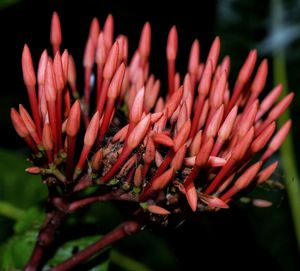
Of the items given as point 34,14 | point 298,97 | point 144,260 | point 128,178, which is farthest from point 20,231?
point 298,97

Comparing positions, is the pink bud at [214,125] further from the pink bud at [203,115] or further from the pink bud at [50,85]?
the pink bud at [50,85]

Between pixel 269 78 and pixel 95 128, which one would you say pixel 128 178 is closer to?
pixel 95 128

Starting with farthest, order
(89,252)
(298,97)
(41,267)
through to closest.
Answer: (298,97) < (41,267) < (89,252)

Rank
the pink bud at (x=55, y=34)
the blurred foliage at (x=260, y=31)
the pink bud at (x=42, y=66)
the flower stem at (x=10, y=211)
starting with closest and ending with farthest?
the pink bud at (x=42, y=66) < the pink bud at (x=55, y=34) < the flower stem at (x=10, y=211) < the blurred foliage at (x=260, y=31)

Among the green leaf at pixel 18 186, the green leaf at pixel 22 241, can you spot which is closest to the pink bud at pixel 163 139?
the green leaf at pixel 22 241

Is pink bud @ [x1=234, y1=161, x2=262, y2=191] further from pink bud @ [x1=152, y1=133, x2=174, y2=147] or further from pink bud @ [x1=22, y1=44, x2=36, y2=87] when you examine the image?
pink bud @ [x1=22, y1=44, x2=36, y2=87]

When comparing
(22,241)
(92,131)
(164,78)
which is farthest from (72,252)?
(164,78)

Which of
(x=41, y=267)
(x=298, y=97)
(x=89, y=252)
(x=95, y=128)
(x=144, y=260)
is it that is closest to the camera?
(x=95, y=128)
